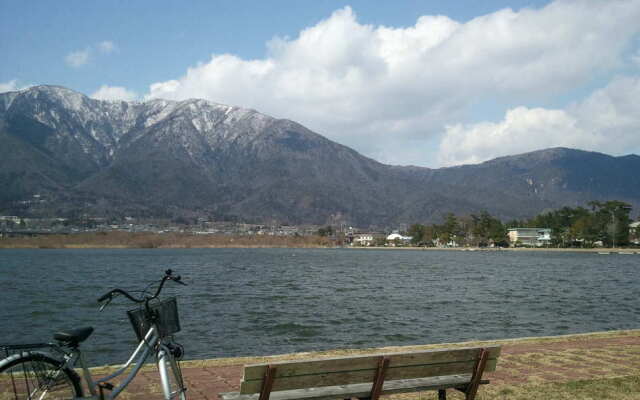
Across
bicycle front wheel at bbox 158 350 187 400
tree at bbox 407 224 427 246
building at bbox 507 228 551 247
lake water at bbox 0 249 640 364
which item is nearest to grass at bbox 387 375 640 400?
bicycle front wheel at bbox 158 350 187 400

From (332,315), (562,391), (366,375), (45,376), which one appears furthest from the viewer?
(332,315)

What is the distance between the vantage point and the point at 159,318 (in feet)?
17.9

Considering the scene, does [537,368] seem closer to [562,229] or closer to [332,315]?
[332,315]

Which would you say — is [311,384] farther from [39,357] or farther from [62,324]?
[62,324]

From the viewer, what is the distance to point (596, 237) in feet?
471

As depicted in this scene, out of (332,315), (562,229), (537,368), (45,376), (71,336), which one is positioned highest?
(562,229)

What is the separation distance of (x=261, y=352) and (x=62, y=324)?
13550 millimetres

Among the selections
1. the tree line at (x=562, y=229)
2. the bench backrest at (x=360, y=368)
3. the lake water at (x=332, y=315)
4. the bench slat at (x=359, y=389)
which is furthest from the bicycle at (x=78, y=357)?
the tree line at (x=562, y=229)

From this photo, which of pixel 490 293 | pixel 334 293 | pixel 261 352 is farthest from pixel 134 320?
pixel 490 293

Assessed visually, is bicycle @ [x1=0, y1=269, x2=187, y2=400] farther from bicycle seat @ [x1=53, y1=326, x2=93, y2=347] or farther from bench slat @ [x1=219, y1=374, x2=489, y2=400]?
bench slat @ [x1=219, y1=374, x2=489, y2=400]

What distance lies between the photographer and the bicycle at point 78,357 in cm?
510

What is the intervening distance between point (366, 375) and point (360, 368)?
0.48 ft

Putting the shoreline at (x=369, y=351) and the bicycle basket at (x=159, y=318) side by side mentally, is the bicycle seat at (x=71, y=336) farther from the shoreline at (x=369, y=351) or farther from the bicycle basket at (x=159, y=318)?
the shoreline at (x=369, y=351)

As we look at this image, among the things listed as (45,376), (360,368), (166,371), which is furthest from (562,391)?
(45,376)
